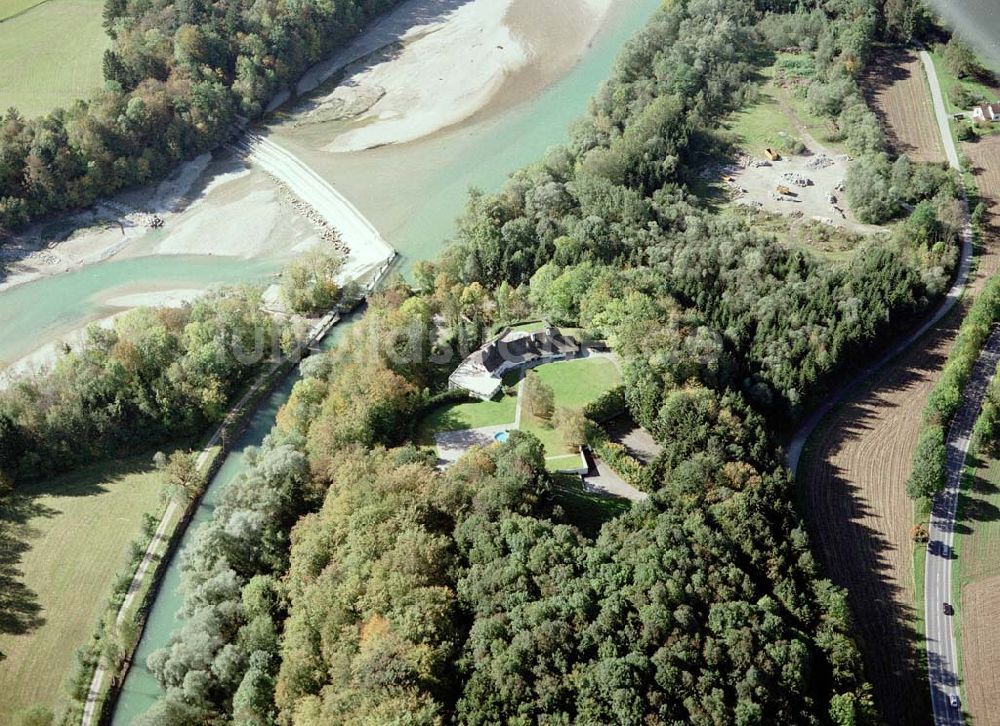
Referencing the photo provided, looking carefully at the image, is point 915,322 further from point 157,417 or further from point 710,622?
point 157,417

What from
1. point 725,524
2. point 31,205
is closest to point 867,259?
point 725,524

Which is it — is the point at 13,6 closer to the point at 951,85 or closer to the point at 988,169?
the point at 951,85

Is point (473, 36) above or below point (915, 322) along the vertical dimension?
above

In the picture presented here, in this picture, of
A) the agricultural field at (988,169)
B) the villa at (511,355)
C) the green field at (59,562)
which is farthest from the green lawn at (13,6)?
the agricultural field at (988,169)

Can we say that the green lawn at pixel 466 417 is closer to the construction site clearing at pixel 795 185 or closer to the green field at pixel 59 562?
the green field at pixel 59 562

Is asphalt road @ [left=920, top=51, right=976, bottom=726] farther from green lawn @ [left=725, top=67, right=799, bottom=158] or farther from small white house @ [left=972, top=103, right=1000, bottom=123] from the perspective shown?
small white house @ [left=972, top=103, right=1000, bottom=123]
